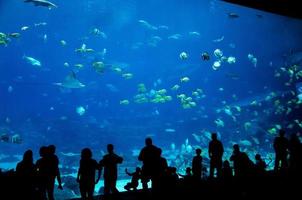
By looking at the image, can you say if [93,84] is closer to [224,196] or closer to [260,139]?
[260,139]

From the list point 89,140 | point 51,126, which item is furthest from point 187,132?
point 51,126

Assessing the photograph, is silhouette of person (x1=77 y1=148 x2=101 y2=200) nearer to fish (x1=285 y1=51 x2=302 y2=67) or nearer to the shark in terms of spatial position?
the shark

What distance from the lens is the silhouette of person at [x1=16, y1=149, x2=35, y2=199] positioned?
483 cm

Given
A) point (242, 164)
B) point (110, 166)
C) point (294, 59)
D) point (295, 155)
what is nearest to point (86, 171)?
point (110, 166)

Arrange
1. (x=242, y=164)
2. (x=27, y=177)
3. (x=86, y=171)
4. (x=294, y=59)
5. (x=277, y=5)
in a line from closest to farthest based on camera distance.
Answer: (x=27, y=177) → (x=86, y=171) → (x=277, y=5) → (x=242, y=164) → (x=294, y=59)

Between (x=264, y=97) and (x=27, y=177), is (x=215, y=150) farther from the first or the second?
(x=264, y=97)

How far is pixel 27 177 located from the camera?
16.4ft

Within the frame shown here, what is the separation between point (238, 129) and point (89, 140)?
1501cm

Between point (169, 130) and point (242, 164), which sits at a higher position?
point (169, 130)

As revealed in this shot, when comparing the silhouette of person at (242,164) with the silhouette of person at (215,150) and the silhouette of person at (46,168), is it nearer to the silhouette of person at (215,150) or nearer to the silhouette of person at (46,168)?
the silhouette of person at (215,150)

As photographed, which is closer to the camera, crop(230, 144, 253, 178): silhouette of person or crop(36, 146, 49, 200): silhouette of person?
crop(36, 146, 49, 200): silhouette of person

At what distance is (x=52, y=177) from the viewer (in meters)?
5.64

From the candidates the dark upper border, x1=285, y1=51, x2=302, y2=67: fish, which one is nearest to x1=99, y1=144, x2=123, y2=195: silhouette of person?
the dark upper border

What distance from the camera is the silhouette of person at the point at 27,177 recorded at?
4828 mm
